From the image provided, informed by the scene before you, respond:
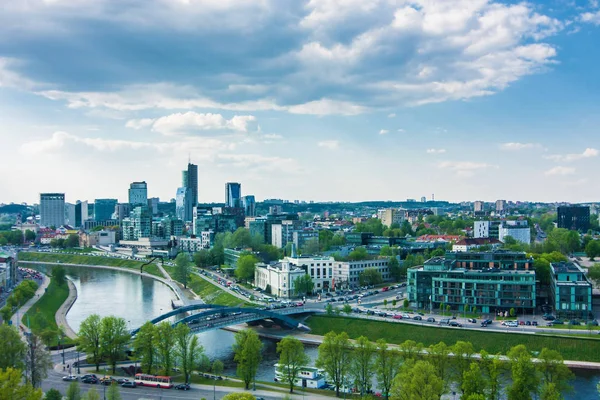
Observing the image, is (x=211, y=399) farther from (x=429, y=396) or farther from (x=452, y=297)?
(x=452, y=297)

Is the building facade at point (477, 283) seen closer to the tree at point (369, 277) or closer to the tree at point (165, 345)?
the tree at point (369, 277)

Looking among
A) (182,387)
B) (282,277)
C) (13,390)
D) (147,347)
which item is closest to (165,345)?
(147,347)

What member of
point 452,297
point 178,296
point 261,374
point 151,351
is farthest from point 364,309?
point 178,296

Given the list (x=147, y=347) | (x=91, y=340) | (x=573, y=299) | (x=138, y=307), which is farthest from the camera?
(x=138, y=307)

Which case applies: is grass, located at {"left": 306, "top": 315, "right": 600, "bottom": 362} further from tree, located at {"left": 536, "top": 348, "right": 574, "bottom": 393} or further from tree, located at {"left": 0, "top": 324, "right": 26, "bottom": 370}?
tree, located at {"left": 0, "top": 324, "right": 26, "bottom": 370}

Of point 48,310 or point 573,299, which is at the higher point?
point 573,299

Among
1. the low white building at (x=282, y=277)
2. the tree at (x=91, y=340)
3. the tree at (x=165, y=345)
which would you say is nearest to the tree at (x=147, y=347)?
the tree at (x=165, y=345)

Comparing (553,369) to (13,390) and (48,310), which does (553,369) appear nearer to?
(13,390)
